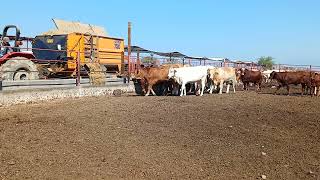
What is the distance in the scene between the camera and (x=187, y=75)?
17.6 meters

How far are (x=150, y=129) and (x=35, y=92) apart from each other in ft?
21.5

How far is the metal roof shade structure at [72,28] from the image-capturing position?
1831 cm

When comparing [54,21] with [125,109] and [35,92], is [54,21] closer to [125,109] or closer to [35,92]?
[35,92]

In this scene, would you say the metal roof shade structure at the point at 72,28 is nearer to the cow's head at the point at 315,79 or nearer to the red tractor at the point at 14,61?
the red tractor at the point at 14,61

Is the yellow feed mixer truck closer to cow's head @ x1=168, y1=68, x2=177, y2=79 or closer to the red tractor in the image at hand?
the red tractor

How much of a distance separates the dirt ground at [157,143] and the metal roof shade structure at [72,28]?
759cm

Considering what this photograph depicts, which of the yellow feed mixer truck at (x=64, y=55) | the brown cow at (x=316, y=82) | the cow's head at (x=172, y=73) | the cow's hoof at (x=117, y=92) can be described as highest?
the yellow feed mixer truck at (x=64, y=55)

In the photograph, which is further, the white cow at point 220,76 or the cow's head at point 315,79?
the cow's head at point 315,79

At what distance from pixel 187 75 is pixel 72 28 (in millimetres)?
6545

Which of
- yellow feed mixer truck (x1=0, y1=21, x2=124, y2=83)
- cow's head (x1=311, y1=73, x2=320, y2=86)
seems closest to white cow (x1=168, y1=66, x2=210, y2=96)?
yellow feed mixer truck (x1=0, y1=21, x2=124, y2=83)

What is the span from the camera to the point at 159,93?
18.4 meters

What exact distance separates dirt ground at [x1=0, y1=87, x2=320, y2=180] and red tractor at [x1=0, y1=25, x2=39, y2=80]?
8.37 feet

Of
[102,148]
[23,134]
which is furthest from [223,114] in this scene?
[23,134]

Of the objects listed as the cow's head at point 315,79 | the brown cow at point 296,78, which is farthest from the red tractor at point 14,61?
the cow's head at point 315,79
